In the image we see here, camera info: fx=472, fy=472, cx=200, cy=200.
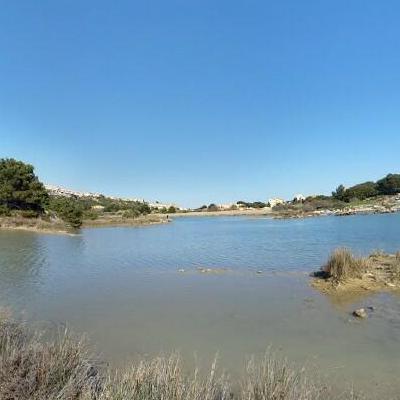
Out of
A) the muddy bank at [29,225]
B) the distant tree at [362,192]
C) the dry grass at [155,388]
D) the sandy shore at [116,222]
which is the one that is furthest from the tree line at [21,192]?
the distant tree at [362,192]

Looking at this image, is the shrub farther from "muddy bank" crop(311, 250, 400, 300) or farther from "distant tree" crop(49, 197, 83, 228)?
"muddy bank" crop(311, 250, 400, 300)

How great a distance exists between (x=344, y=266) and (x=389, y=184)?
9101cm

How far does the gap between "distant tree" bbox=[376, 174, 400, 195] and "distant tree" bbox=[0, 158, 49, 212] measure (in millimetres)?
76125

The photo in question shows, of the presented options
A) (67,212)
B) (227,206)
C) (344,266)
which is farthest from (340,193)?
(344,266)

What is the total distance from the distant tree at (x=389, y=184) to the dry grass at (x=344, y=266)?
88.7m

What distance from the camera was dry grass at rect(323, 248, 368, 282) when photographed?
14977 millimetres

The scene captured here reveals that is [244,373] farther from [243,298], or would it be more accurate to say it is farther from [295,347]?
[243,298]

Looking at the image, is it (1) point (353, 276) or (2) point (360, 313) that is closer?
(2) point (360, 313)

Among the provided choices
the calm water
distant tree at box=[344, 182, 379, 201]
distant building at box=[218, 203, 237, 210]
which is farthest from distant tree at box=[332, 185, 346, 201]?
the calm water

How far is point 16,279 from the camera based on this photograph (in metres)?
14.9

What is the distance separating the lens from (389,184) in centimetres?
9888

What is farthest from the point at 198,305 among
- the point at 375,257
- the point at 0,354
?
the point at 375,257

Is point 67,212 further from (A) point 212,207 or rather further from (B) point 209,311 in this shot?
(A) point 212,207

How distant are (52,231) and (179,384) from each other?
35.8m
